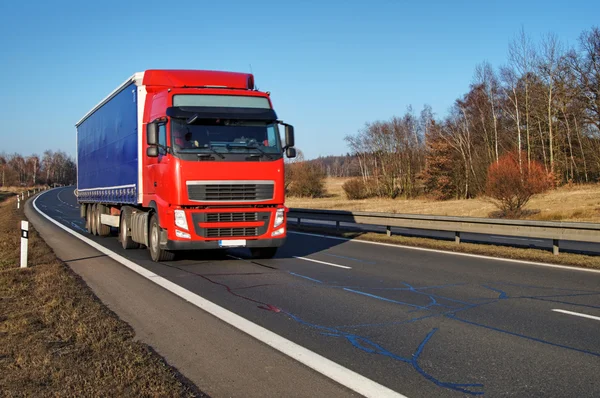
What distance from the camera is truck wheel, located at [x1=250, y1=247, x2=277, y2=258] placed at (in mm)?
12820

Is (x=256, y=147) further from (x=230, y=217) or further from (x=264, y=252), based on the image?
(x=264, y=252)

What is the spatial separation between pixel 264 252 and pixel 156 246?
247 cm

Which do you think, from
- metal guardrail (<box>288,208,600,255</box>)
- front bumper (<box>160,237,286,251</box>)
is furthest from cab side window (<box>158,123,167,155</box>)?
metal guardrail (<box>288,208,600,255</box>)

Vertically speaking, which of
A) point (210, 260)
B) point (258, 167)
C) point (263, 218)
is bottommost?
point (210, 260)

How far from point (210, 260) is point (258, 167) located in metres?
2.73

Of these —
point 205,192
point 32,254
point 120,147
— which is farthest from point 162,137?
point 32,254

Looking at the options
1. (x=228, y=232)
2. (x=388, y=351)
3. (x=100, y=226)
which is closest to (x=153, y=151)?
(x=228, y=232)

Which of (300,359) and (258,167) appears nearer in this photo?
(300,359)

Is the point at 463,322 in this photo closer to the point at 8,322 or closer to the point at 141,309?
the point at 141,309

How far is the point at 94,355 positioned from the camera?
5273mm

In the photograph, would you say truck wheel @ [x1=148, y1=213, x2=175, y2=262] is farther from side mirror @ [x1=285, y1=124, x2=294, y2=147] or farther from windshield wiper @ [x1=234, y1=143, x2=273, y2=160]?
side mirror @ [x1=285, y1=124, x2=294, y2=147]

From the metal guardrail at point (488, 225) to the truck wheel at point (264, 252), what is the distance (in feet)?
17.6

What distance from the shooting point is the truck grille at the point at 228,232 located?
11.0 meters

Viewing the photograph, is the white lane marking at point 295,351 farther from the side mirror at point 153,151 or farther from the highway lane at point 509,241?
the highway lane at point 509,241
